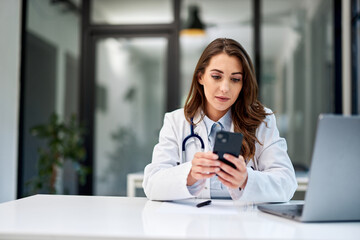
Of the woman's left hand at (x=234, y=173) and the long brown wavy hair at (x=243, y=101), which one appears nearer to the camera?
the woman's left hand at (x=234, y=173)

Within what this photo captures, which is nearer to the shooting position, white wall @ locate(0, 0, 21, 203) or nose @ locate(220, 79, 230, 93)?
nose @ locate(220, 79, 230, 93)

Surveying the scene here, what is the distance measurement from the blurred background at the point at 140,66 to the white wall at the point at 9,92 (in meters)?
0.04

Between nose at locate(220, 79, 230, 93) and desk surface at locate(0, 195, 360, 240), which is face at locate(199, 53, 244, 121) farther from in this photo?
desk surface at locate(0, 195, 360, 240)

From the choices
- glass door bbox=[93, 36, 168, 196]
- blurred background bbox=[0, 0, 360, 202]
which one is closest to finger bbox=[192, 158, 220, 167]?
blurred background bbox=[0, 0, 360, 202]

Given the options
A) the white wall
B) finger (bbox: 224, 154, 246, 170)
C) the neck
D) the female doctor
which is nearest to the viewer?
finger (bbox: 224, 154, 246, 170)

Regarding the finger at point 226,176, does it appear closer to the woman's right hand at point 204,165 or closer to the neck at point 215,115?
the woman's right hand at point 204,165

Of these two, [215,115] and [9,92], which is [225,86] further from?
[9,92]

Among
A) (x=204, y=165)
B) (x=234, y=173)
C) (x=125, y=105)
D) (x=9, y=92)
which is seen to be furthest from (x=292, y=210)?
(x=125, y=105)

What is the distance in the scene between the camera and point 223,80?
1.81m

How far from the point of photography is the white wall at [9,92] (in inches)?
144

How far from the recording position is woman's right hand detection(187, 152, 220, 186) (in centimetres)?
136

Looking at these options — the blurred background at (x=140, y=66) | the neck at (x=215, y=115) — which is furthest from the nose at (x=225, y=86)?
the blurred background at (x=140, y=66)

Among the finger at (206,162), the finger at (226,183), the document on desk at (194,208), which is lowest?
the document on desk at (194,208)

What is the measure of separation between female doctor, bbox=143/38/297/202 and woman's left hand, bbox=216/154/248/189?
89mm
